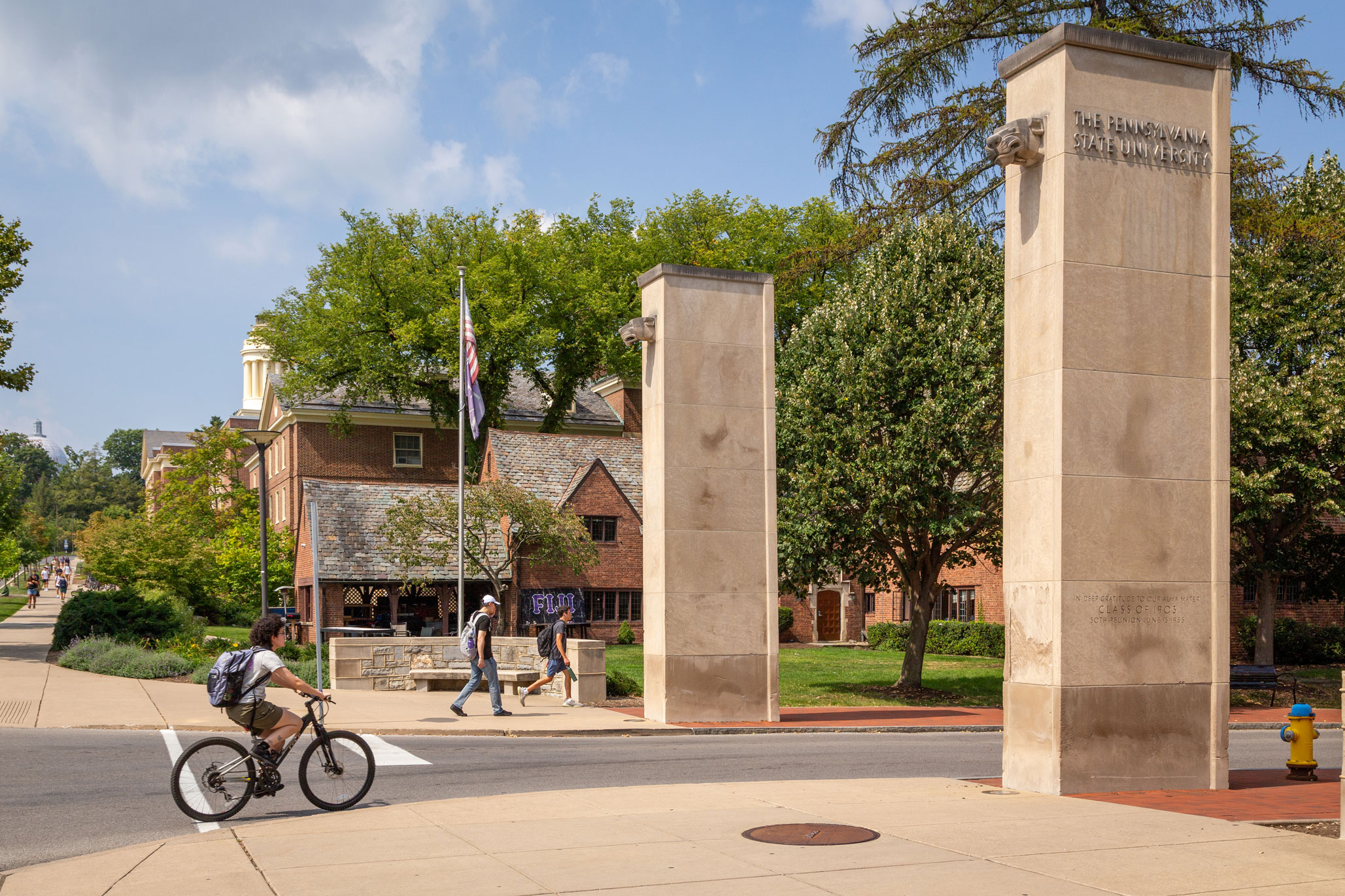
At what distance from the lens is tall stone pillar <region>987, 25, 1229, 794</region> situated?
11.7m

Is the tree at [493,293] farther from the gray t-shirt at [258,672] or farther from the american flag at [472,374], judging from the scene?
the gray t-shirt at [258,672]

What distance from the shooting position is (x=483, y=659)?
19531 mm

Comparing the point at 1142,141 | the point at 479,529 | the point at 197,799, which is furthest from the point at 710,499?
the point at 479,529

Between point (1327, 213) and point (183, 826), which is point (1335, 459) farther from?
point (183, 826)

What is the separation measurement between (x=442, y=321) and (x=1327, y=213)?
118 feet

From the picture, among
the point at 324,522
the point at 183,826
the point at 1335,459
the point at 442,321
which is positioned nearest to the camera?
the point at 183,826

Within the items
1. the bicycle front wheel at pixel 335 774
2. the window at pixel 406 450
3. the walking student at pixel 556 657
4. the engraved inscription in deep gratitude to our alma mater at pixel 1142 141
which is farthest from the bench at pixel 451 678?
the window at pixel 406 450

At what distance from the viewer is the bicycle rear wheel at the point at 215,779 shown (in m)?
9.69

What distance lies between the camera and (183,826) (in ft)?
31.8

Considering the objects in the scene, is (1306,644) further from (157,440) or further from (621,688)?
(157,440)

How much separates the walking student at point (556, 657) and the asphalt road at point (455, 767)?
13.4ft

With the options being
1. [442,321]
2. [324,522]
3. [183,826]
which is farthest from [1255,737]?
Answer: [442,321]

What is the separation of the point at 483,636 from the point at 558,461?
28.5 meters

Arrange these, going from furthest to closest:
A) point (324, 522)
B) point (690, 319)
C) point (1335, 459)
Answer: point (324, 522) → point (1335, 459) → point (690, 319)
